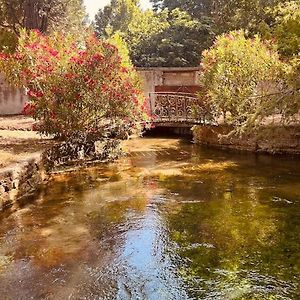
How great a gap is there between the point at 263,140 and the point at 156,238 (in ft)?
29.1

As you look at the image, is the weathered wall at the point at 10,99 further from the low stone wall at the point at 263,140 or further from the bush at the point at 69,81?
the low stone wall at the point at 263,140

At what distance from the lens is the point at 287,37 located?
46.1ft

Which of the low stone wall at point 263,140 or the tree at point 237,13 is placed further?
the tree at point 237,13

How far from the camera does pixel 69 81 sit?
36.9 ft

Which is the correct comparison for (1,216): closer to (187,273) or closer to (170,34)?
(187,273)

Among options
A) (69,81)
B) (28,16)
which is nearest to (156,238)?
(69,81)

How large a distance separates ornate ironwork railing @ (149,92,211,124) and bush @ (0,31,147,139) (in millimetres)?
5043

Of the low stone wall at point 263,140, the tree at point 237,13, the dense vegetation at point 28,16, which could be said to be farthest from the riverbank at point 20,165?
the tree at point 237,13

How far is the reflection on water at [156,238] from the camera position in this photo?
16.3 feet

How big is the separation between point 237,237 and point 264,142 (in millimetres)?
8532

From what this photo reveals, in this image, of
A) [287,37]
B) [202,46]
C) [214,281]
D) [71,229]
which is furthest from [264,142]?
[202,46]

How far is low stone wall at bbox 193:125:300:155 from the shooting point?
13484 mm

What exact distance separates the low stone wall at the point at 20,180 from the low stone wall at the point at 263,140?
19.5 feet

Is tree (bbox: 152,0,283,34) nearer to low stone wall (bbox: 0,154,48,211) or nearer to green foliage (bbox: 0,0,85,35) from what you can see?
green foliage (bbox: 0,0,85,35)
